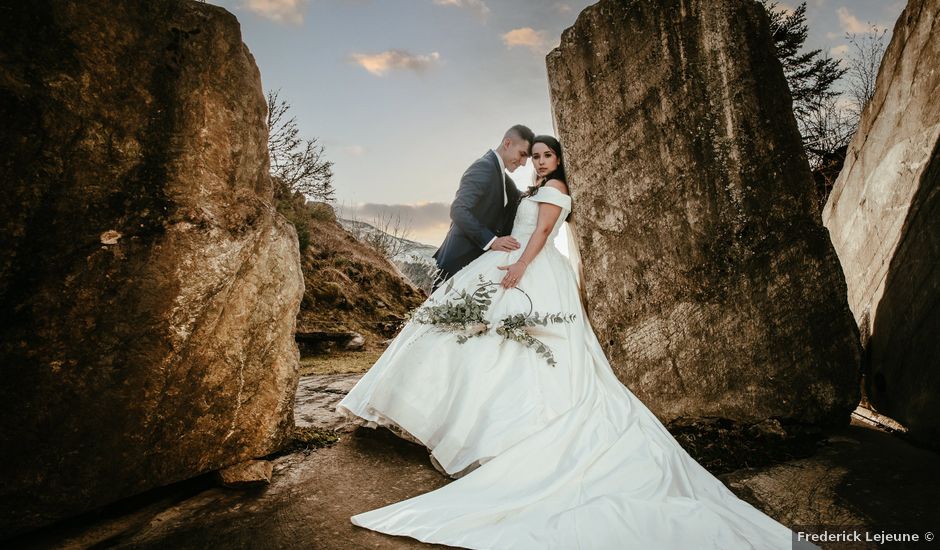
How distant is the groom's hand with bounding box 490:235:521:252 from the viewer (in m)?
3.82

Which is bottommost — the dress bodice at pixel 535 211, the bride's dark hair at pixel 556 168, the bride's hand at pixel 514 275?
the bride's hand at pixel 514 275

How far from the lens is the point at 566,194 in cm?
386

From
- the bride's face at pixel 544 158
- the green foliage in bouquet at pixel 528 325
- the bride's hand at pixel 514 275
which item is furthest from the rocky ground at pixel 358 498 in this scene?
the bride's face at pixel 544 158

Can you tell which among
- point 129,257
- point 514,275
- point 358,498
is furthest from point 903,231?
point 129,257

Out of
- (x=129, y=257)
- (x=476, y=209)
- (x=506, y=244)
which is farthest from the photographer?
(x=476, y=209)

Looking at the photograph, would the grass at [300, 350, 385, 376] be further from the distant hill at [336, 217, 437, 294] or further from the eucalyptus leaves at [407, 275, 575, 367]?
the distant hill at [336, 217, 437, 294]

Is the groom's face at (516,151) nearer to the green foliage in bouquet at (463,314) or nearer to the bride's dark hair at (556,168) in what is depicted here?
the bride's dark hair at (556,168)

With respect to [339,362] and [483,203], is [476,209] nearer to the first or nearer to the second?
[483,203]

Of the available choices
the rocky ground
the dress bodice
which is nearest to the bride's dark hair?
the dress bodice

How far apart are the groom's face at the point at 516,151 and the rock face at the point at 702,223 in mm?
842

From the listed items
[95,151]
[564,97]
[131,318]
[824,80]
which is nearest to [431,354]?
[131,318]

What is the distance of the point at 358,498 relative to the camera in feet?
8.08

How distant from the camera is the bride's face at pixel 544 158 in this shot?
3.99 m

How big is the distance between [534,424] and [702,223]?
2.17 metres
